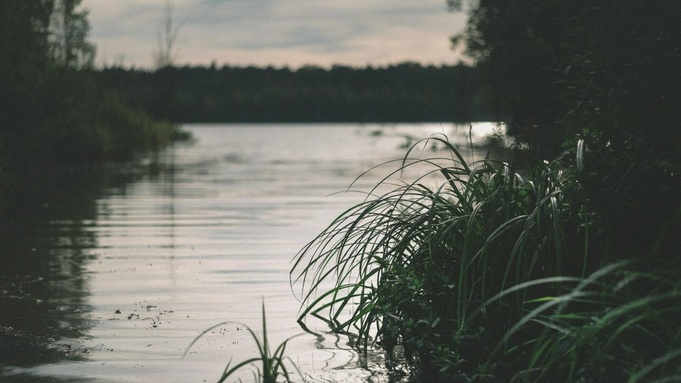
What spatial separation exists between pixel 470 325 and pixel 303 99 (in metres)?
130

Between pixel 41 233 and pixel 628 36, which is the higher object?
pixel 628 36

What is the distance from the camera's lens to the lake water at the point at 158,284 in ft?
18.9

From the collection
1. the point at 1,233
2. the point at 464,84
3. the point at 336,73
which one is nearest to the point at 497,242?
the point at 464,84

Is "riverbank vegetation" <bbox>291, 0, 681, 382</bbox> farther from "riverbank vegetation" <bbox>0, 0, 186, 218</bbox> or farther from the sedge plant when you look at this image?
"riverbank vegetation" <bbox>0, 0, 186, 218</bbox>

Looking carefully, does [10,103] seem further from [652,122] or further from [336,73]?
[336,73]

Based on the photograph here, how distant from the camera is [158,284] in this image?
8.84m

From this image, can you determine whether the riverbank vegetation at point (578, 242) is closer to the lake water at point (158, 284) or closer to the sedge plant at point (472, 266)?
the sedge plant at point (472, 266)

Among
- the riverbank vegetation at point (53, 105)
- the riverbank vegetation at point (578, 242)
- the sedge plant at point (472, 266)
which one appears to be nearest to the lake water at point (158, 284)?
the sedge plant at point (472, 266)

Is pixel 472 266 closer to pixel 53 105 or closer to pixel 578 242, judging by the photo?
pixel 578 242

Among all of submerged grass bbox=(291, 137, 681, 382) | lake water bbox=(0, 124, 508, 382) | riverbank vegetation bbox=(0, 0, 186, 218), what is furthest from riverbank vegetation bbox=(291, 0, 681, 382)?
riverbank vegetation bbox=(0, 0, 186, 218)

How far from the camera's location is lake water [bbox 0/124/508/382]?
5.76 meters

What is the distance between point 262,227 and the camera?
13.7 meters

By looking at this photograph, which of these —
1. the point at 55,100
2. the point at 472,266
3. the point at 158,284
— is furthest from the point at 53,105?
the point at 472,266

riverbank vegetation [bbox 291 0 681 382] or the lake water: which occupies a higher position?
riverbank vegetation [bbox 291 0 681 382]
